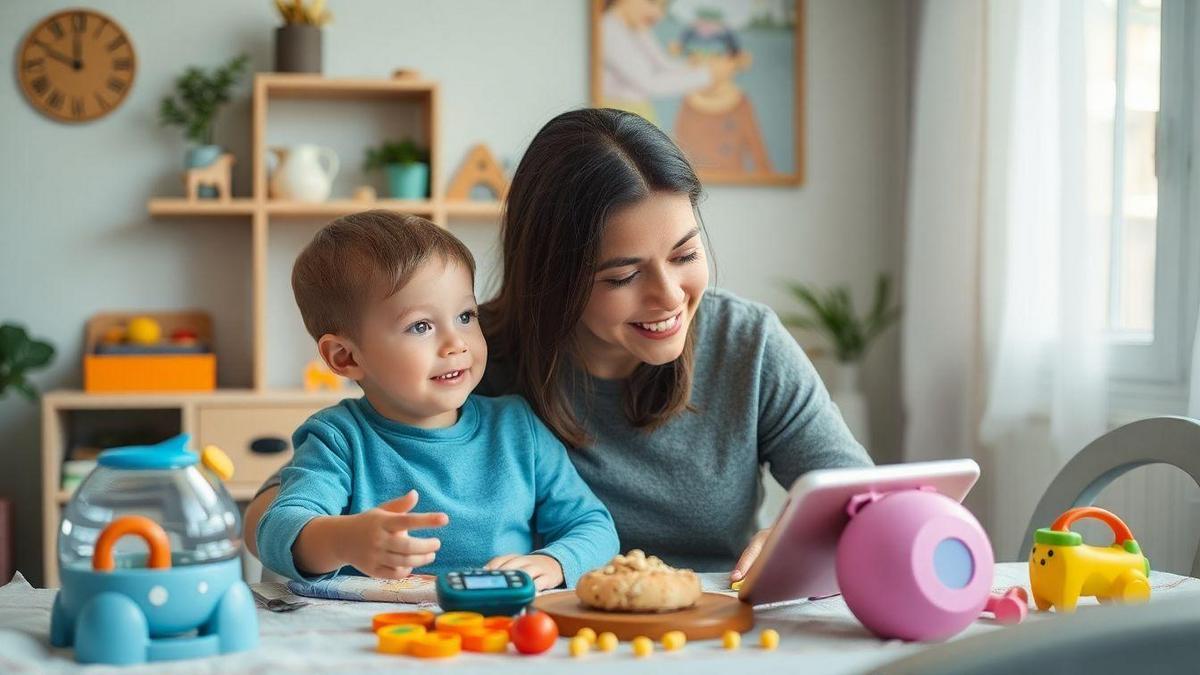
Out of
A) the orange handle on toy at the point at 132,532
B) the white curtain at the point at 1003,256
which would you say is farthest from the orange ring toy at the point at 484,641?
the white curtain at the point at 1003,256

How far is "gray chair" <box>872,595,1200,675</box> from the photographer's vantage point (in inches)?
19.4

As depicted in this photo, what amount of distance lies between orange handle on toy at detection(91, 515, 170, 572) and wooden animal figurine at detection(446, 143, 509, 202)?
296 cm

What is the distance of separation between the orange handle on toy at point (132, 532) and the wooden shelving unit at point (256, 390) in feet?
8.44

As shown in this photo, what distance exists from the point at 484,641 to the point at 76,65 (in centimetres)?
331

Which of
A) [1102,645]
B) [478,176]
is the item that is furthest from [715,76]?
[1102,645]

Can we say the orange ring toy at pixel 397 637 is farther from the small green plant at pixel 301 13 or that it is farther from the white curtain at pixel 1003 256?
the small green plant at pixel 301 13

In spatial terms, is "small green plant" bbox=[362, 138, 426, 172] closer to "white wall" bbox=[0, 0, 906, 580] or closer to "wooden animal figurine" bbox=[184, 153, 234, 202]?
"white wall" bbox=[0, 0, 906, 580]

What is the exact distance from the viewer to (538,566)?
1213mm

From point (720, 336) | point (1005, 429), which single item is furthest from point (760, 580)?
point (1005, 429)

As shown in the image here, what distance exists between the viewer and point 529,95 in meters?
3.92

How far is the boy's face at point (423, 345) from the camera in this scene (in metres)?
1.31

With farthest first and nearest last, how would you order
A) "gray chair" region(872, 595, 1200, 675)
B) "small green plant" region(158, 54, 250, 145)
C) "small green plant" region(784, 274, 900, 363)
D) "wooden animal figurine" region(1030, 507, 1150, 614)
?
→ 1. "small green plant" region(784, 274, 900, 363)
2. "small green plant" region(158, 54, 250, 145)
3. "wooden animal figurine" region(1030, 507, 1150, 614)
4. "gray chair" region(872, 595, 1200, 675)

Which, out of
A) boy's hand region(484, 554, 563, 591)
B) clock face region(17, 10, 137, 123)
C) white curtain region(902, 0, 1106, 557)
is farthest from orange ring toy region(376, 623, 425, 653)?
clock face region(17, 10, 137, 123)

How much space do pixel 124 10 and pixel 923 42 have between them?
2378 mm
